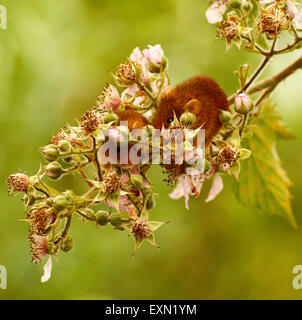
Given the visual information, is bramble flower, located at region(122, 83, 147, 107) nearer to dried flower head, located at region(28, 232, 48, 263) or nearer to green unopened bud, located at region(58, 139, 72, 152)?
green unopened bud, located at region(58, 139, 72, 152)

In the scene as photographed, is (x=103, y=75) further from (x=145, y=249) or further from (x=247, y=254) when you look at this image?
(x=247, y=254)

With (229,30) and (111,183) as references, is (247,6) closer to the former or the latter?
(229,30)

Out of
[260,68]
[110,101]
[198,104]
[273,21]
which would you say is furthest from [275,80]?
[110,101]

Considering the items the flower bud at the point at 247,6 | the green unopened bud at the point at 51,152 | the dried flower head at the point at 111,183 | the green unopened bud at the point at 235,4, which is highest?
the green unopened bud at the point at 235,4

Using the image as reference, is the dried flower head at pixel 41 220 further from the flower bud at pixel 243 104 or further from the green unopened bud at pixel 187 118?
the flower bud at pixel 243 104

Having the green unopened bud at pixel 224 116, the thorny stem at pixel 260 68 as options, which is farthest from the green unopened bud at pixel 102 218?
the thorny stem at pixel 260 68

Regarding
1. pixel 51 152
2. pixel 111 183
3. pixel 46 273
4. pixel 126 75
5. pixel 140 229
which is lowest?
pixel 46 273
